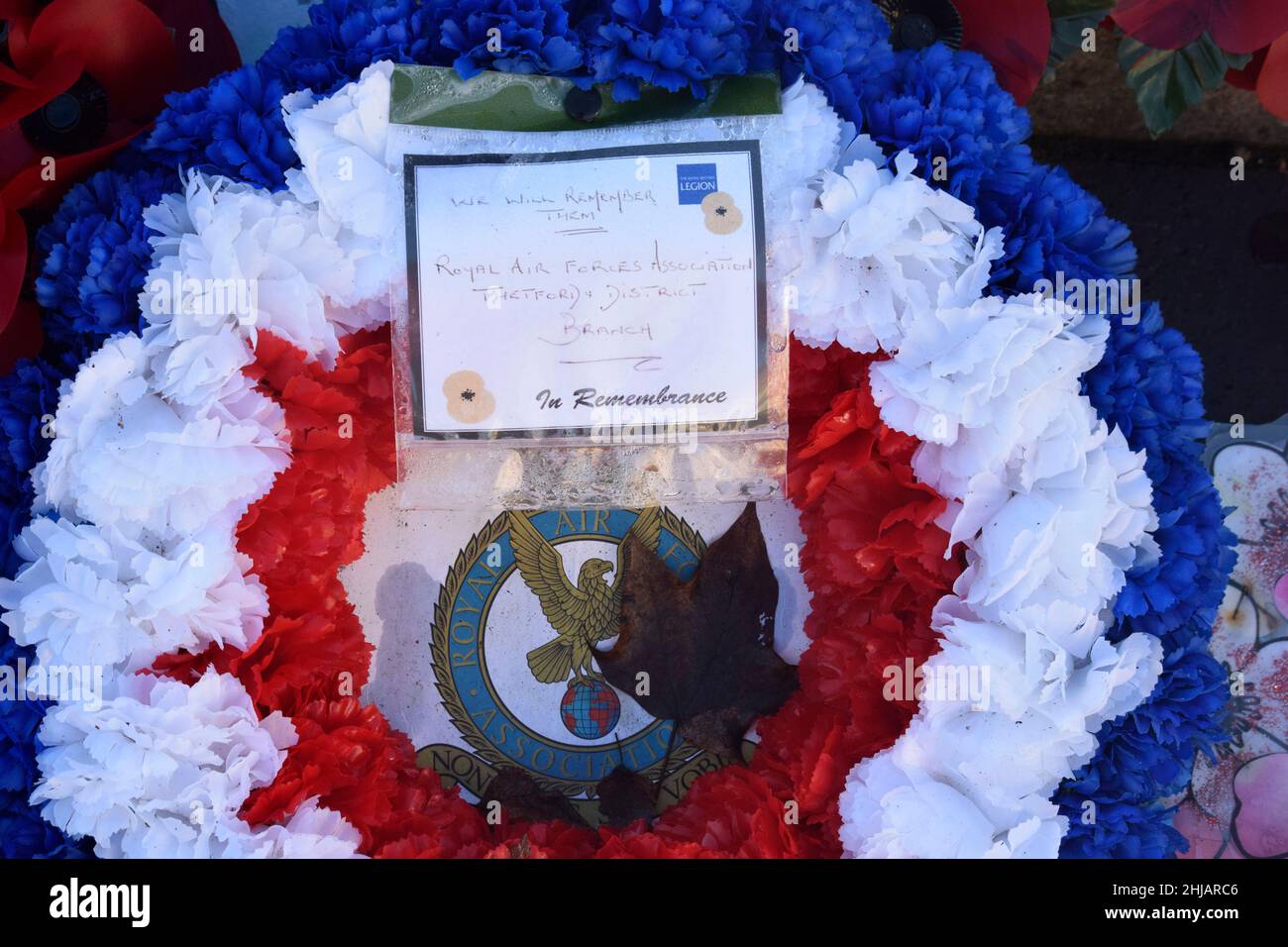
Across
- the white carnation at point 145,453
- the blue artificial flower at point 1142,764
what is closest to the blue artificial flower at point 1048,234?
the blue artificial flower at point 1142,764

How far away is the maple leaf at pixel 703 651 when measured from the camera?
4.30 feet

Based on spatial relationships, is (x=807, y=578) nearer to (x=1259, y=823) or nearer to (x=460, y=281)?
(x=460, y=281)

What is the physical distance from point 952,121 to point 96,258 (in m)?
0.89

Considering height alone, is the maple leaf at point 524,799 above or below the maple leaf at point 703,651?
below

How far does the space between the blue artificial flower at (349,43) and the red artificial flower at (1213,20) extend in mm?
834

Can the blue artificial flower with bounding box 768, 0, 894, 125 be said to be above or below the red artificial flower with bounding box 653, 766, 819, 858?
above

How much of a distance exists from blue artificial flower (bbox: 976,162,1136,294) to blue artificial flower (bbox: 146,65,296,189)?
0.74 metres

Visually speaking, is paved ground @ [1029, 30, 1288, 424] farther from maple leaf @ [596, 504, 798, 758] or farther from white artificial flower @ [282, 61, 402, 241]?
white artificial flower @ [282, 61, 402, 241]

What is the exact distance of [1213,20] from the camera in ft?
4.41

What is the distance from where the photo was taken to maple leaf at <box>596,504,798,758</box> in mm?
1310

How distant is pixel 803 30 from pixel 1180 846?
96cm

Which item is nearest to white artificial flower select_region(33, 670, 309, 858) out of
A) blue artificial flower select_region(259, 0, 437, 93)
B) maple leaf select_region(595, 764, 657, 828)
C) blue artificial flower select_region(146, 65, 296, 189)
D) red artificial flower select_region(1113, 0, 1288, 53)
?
maple leaf select_region(595, 764, 657, 828)

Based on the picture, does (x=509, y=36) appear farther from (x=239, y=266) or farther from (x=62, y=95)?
(x=62, y=95)

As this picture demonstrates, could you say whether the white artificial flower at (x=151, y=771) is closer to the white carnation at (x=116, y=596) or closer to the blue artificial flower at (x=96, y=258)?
the white carnation at (x=116, y=596)
